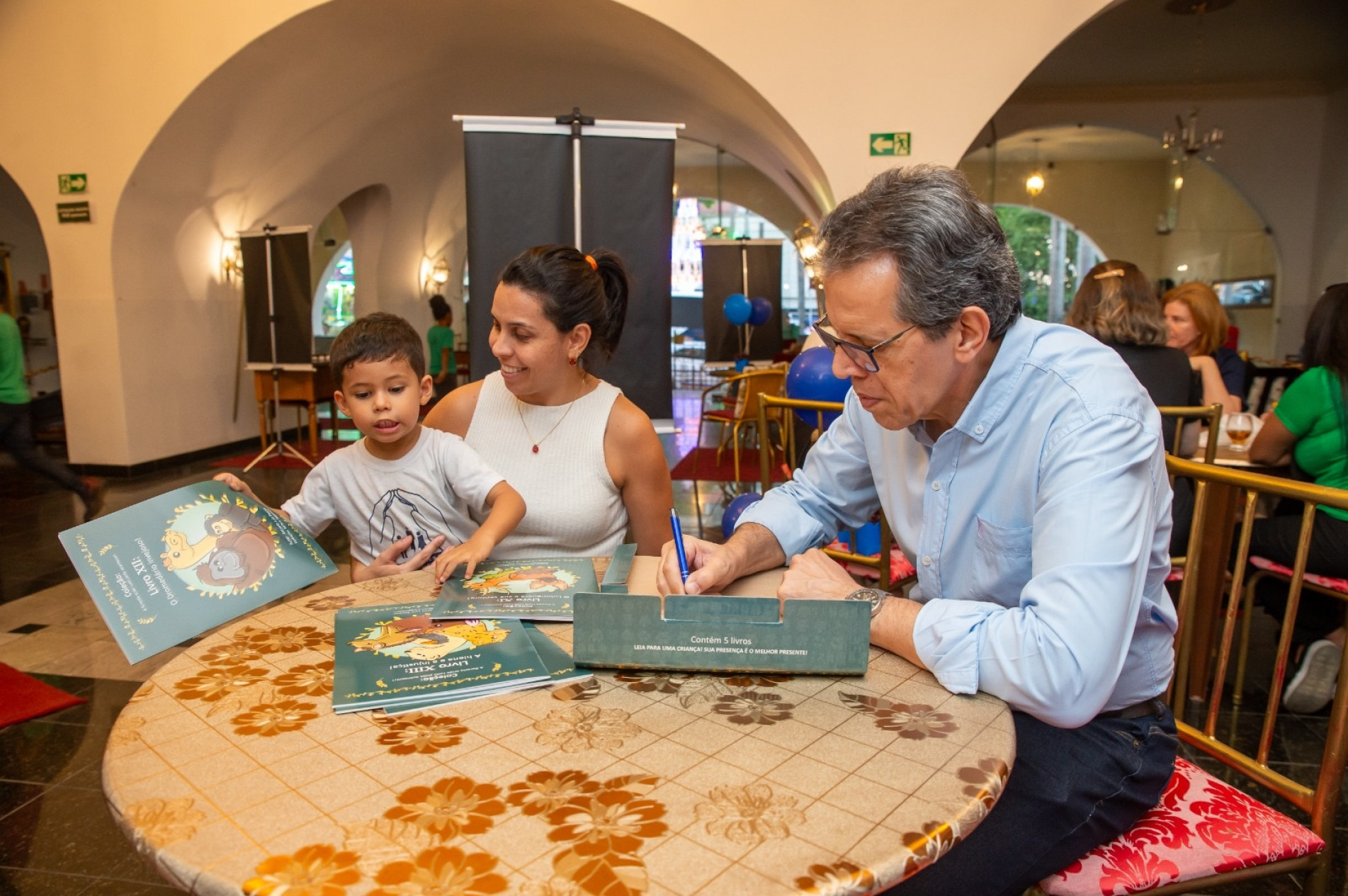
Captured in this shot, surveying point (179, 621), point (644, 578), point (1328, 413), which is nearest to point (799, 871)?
point (644, 578)

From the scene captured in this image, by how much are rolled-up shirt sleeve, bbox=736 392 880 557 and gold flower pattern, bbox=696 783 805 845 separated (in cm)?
81

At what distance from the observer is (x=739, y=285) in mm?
10859

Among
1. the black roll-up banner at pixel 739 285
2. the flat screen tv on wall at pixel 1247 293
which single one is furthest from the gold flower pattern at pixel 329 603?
the flat screen tv on wall at pixel 1247 293

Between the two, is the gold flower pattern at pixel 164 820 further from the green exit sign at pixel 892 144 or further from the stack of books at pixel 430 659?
the green exit sign at pixel 892 144

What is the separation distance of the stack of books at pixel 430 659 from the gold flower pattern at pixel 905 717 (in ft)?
1.20

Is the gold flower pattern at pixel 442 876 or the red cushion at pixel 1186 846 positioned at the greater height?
the gold flower pattern at pixel 442 876

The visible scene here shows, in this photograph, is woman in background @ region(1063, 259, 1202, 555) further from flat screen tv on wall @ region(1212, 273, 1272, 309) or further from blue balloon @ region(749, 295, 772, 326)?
flat screen tv on wall @ region(1212, 273, 1272, 309)

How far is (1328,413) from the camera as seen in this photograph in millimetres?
3029

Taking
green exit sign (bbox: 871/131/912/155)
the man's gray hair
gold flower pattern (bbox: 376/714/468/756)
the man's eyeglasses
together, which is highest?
green exit sign (bbox: 871/131/912/155)

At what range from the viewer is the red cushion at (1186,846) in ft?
4.11

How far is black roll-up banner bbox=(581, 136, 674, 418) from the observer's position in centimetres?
389

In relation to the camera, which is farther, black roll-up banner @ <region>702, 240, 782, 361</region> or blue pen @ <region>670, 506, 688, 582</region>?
black roll-up banner @ <region>702, 240, 782, 361</region>

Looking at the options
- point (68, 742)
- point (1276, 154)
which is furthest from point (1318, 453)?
point (1276, 154)

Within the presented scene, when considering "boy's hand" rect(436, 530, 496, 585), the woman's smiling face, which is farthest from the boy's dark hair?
"boy's hand" rect(436, 530, 496, 585)
